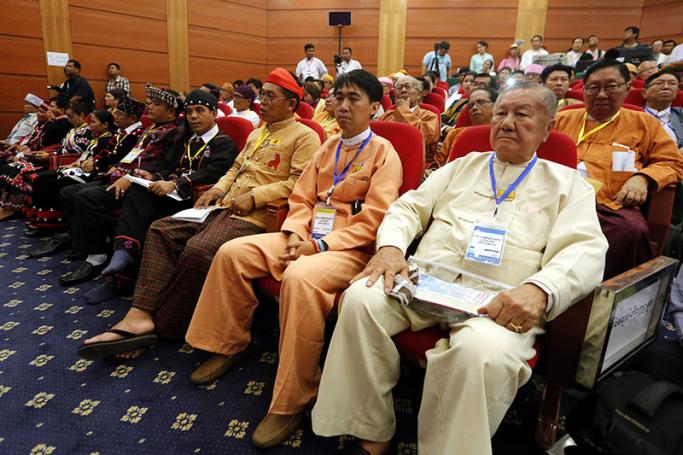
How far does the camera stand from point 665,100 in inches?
106

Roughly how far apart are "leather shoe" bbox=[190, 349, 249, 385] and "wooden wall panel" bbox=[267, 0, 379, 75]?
895 cm

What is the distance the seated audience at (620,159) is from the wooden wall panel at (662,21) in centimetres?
798

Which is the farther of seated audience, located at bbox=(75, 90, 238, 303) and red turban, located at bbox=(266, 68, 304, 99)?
→ seated audience, located at bbox=(75, 90, 238, 303)

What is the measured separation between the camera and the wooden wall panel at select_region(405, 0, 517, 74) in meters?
8.63

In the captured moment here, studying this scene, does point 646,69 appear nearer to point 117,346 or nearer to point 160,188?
point 160,188

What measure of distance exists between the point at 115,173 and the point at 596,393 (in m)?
2.99

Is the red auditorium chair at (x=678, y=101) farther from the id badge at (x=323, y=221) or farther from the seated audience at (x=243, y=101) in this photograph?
the seated audience at (x=243, y=101)

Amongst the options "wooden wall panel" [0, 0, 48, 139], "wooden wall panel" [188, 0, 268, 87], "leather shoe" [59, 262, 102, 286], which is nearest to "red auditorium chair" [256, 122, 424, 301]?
"leather shoe" [59, 262, 102, 286]

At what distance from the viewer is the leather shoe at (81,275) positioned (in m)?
2.54

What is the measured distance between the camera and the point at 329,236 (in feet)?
5.40

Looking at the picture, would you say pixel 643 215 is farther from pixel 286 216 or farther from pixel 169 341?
pixel 169 341

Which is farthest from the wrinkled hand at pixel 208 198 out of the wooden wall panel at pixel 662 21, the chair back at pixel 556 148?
the wooden wall panel at pixel 662 21

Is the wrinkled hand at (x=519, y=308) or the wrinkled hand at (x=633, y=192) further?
the wrinkled hand at (x=633, y=192)

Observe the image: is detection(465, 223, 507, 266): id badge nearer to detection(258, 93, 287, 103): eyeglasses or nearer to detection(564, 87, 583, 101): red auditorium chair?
detection(258, 93, 287, 103): eyeglasses
